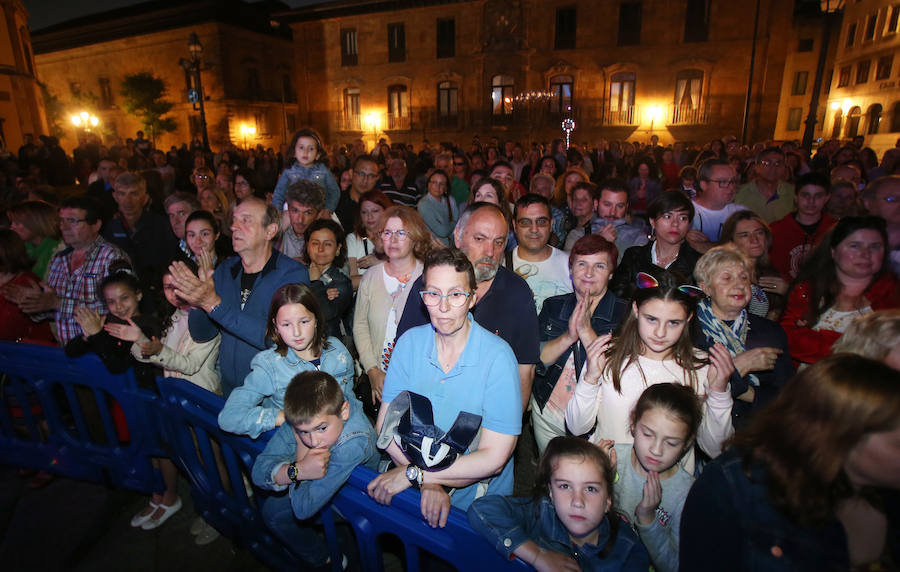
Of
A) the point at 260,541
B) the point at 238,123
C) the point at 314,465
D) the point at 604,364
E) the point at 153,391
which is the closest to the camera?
the point at 314,465

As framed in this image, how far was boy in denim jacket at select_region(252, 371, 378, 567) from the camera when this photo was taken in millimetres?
2119

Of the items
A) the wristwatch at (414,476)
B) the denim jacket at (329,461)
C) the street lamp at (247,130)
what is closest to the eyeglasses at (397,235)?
the denim jacket at (329,461)

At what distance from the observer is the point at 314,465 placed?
211 cm

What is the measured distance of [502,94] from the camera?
28.0 metres

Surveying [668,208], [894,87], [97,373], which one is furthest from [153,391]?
[894,87]

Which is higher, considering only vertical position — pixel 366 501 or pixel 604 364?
pixel 604 364

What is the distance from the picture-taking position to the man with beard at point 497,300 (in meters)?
2.70

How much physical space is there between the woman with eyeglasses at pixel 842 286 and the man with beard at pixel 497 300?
202cm

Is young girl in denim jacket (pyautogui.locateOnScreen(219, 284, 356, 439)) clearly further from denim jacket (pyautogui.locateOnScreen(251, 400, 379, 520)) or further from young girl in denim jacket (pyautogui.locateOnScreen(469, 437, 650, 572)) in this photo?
young girl in denim jacket (pyautogui.locateOnScreen(469, 437, 650, 572))

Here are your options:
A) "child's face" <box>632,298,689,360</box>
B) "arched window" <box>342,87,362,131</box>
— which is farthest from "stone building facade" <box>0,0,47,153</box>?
"child's face" <box>632,298,689,360</box>

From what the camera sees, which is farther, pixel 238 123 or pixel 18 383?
pixel 238 123

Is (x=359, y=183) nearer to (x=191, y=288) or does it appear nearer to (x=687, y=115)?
(x=191, y=288)

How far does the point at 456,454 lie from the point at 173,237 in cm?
491

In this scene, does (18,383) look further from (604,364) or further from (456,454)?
(604,364)
